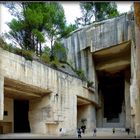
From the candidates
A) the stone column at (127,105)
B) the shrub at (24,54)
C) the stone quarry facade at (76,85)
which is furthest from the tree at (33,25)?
the stone column at (127,105)

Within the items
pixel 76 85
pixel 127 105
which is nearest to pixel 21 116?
pixel 76 85

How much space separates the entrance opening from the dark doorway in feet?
44.6

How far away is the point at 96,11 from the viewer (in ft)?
128

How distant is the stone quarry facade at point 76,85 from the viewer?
19.5 metres

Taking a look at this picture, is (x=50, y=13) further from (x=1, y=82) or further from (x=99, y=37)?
(x=1, y=82)

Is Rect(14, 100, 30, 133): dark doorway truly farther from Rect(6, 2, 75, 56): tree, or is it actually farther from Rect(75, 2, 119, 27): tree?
Rect(75, 2, 119, 27): tree

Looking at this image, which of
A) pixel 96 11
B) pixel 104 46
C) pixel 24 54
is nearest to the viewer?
pixel 24 54

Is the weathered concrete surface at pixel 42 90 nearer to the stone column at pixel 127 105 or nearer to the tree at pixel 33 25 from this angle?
the tree at pixel 33 25

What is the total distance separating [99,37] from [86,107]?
745cm

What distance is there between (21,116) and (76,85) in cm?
547


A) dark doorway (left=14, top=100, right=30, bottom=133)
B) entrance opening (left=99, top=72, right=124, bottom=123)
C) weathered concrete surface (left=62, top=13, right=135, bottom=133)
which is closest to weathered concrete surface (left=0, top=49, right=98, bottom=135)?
dark doorway (left=14, top=100, right=30, bottom=133)

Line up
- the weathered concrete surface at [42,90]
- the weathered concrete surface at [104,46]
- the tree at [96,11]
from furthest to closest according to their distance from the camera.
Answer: the tree at [96,11] < the weathered concrete surface at [104,46] < the weathered concrete surface at [42,90]

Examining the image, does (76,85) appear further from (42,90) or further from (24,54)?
(24,54)

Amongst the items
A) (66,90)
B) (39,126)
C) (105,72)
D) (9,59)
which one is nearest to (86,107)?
(105,72)
